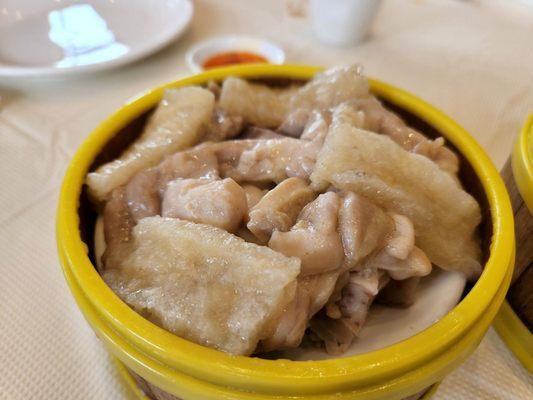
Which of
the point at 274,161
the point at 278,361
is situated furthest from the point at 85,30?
the point at 278,361

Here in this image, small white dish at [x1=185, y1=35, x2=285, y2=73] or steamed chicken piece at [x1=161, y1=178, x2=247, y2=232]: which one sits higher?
steamed chicken piece at [x1=161, y1=178, x2=247, y2=232]

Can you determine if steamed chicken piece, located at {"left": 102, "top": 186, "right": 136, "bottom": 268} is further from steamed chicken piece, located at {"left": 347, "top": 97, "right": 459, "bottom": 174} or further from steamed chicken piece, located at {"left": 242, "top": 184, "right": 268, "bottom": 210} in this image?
steamed chicken piece, located at {"left": 347, "top": 97, "right": 459, "bottom": 174}

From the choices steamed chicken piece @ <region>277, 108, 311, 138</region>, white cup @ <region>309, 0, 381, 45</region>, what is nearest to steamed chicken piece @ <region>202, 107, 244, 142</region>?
steamed chicken piece @ <region>277, 108, 311, 138</region>

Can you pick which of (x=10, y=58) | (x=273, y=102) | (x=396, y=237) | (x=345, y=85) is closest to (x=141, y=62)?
(x=10, y=58)

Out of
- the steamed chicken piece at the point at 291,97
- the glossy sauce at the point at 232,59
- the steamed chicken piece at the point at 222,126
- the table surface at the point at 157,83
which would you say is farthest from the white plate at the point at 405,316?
the glossy sauce at the point at 232,59

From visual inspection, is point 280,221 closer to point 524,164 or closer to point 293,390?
point 293,390

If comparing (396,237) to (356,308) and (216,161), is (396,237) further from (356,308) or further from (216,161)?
(216,161)
